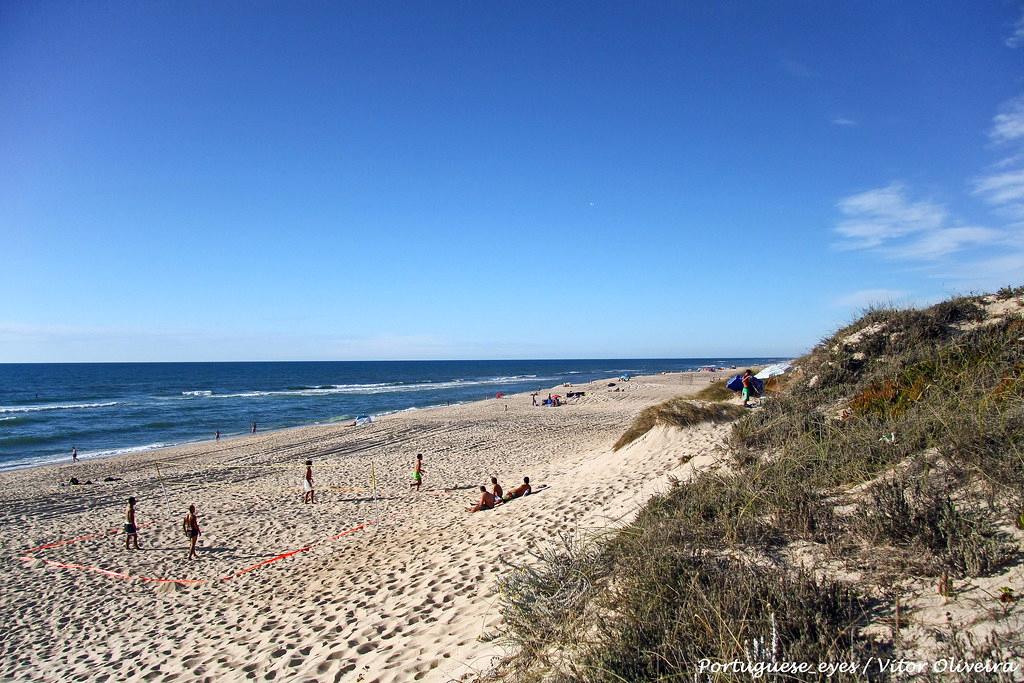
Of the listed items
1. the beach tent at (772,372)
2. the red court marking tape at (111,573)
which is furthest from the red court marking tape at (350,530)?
the beach tent at (772,372)

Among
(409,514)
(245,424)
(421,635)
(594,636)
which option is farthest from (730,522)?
(245,424)

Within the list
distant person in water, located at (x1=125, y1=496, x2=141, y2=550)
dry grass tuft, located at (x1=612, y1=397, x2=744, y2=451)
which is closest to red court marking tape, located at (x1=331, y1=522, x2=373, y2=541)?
distant person in water, located at (x1=125, y1=496, x2=141, y2=550)

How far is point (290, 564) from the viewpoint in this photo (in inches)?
421

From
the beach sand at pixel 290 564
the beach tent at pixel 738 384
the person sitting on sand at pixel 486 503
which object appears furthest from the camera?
the beach tent at pixel 738 384

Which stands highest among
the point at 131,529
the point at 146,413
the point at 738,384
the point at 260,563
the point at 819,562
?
the point at 738,384

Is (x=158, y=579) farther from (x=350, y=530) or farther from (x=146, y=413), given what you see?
(x=146, y=413)

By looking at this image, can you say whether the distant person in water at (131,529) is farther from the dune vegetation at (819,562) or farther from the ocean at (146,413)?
the ocean at (146,413)

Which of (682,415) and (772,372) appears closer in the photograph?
(682,415)

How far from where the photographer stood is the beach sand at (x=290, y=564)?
615 centimetres

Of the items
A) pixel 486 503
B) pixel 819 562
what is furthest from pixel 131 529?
pixel 819 562

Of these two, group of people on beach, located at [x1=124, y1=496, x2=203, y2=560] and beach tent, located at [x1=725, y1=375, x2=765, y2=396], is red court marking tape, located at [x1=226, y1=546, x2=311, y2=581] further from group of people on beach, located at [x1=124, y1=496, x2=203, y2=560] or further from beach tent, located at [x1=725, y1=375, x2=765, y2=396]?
beach tent, located at [x1=725, y1=375, x2=765, y2=396]

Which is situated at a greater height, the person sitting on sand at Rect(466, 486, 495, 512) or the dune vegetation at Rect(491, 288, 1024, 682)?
the dune vegetation at Rect(491, 288, 1024, 682)

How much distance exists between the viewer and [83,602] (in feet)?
32.9

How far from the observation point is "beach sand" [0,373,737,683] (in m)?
6.15
